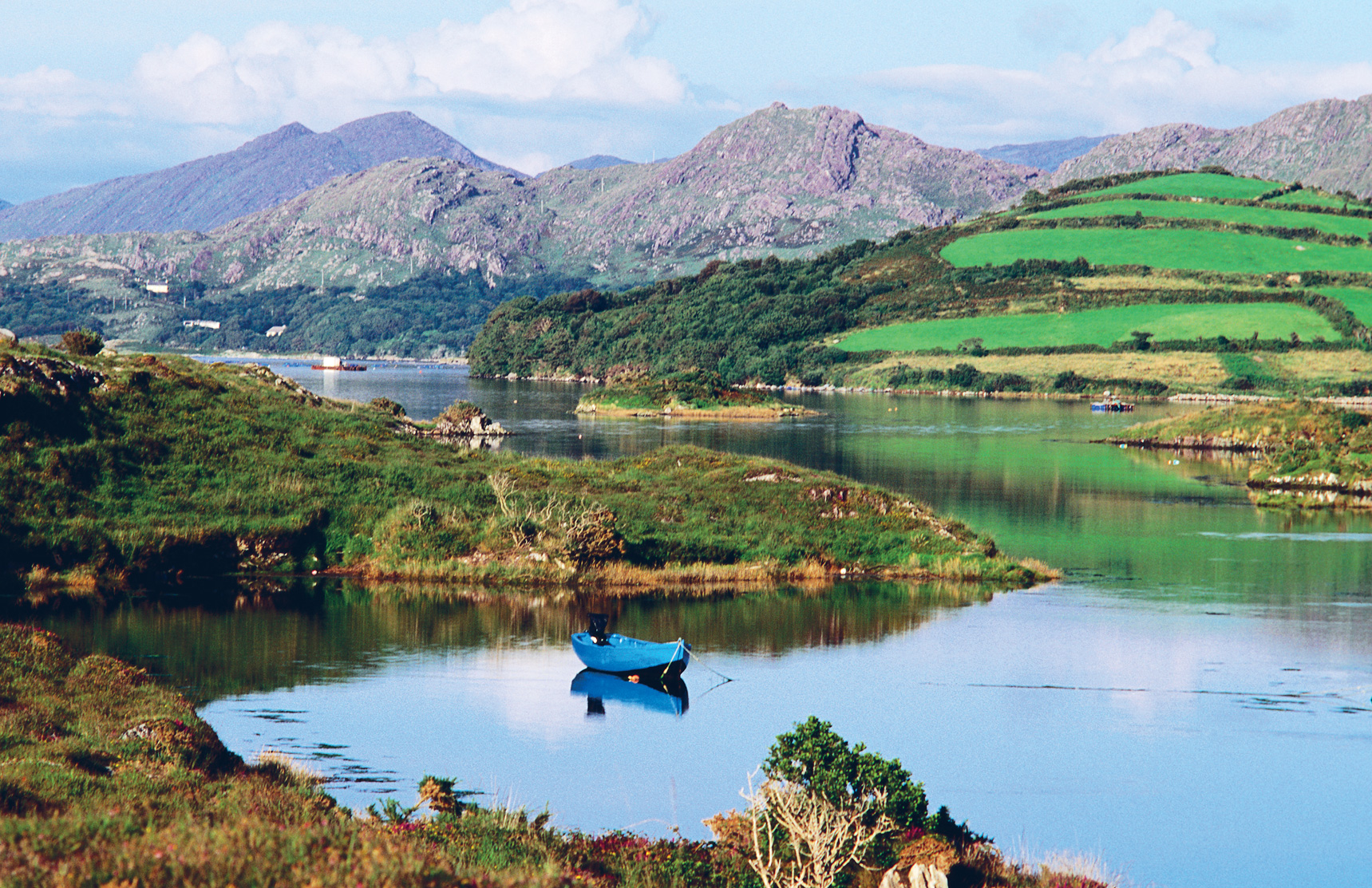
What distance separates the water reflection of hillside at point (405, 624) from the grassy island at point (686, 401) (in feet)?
416

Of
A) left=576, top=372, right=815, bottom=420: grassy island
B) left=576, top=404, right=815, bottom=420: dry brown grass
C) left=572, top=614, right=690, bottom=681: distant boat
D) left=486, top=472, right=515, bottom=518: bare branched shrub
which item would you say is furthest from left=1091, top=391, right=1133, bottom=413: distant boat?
left=572, top=614, right=690, bottom=681: distant boat

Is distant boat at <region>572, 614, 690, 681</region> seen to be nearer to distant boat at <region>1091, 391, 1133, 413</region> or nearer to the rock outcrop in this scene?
the rock outcrop

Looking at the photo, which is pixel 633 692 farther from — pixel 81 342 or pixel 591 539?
pixel 81 342

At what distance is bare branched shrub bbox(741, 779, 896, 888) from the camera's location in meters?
19.3

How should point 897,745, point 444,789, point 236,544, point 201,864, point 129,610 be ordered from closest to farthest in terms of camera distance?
1. point 201,864
2. point 444,789
3. point 897,745
4. point 129,610
5. point 236,544

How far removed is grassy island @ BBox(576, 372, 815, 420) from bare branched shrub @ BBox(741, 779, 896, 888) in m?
157

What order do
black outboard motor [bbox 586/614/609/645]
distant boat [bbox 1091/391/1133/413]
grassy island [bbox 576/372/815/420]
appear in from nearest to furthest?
1. black outboard motor [bbox 586/614/609/645]
2. grassy island [bbox 576/372/815/420]
3. distant boat [bbox 1091/391/1133/413]

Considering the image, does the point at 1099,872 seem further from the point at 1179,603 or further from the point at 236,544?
the point at 236,544

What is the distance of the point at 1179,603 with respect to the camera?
184ft

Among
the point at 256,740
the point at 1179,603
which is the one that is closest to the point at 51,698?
the point at 256,740

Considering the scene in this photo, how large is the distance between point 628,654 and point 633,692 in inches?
46.5

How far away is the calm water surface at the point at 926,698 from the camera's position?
94.3ft

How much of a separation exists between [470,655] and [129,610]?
→ 45.5 feet

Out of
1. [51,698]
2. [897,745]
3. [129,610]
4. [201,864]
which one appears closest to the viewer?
[201,864]
